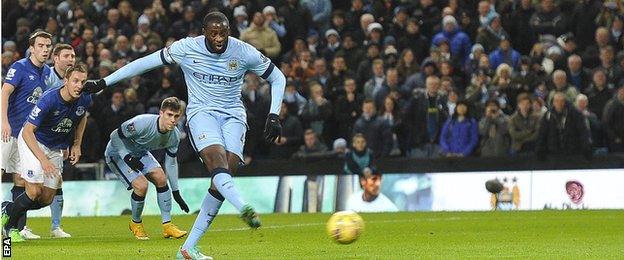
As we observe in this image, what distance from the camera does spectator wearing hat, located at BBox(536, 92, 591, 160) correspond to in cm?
2084

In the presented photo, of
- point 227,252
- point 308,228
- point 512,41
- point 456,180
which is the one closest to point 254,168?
point 456,180

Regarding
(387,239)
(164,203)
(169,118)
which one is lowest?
(387,239)

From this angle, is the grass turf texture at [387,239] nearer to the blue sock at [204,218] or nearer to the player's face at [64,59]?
the blue sock at [204,218]

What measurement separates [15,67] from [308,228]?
457cm

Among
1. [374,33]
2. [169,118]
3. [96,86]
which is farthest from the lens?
[374,33]

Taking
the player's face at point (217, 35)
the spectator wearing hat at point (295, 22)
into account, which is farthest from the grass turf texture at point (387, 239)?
the spectator wearing hat at point (295, 22)

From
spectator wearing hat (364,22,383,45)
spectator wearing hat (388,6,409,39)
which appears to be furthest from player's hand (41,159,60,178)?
spectator wearing hat (388,6,409,39)

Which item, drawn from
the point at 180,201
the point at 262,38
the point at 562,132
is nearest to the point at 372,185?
the point at 562,132

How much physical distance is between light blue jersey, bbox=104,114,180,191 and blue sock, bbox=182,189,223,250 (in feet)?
15.9

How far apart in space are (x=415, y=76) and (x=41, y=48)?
10.6 meters

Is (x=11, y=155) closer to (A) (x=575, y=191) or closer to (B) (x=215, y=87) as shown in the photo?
(B) (x=215, y=87)

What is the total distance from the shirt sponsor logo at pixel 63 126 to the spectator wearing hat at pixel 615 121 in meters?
10.4

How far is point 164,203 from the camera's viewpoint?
15.0m

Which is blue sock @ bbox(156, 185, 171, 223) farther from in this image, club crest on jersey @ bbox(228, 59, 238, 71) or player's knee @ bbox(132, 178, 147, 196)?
club crest on jersey @ bbox(228, 59, 238, 71)
